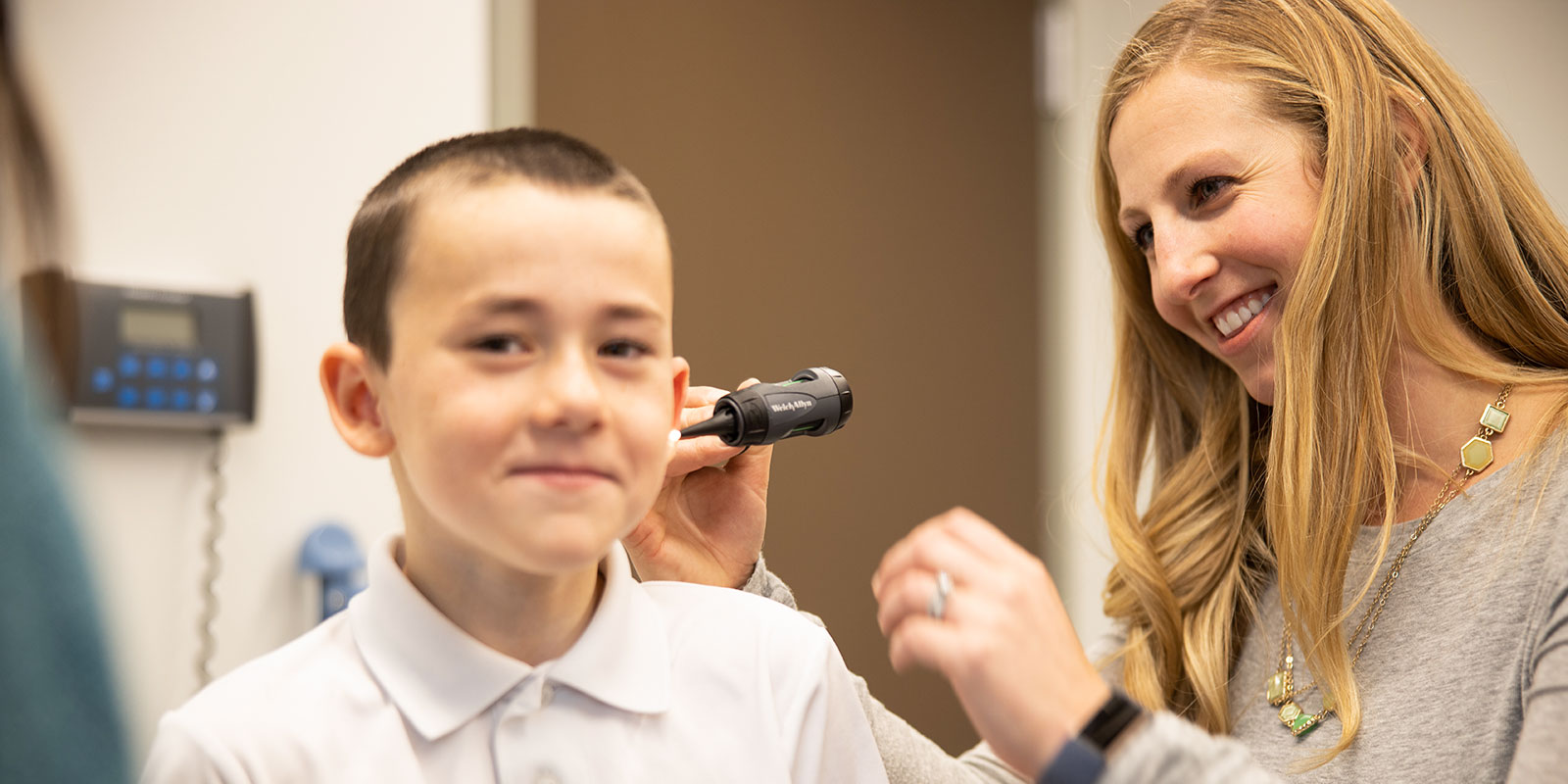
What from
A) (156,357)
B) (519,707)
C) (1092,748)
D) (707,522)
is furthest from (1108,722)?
(156,357)

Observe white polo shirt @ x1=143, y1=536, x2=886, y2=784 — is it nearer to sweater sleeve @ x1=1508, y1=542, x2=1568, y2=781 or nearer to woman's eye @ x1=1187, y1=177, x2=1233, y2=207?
sweater sleeve @ x1=1508, y1=542, x2=1568, y2=781

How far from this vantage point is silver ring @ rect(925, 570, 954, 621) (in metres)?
0.76

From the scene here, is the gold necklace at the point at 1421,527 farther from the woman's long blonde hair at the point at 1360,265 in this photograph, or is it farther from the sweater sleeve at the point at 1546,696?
the sweater sleeve at the point at 1546,696

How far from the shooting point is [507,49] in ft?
5.18

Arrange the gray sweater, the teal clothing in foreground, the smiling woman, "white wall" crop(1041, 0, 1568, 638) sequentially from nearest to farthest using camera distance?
the teal clothing in foreground, the gray sweater, the smiling woman, "white wall" crop(1041, 0, 1568, 638)

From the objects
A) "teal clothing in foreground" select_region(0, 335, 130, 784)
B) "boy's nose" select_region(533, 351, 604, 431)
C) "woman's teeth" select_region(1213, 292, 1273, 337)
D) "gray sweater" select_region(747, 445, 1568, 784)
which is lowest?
"gray sweater" select_region(747, 445, 1568, 784)

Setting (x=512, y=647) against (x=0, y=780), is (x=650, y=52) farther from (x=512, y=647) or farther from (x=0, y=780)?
(x=0, y=780)

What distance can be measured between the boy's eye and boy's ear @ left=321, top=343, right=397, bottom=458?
0.50ft

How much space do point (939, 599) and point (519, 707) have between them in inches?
10.6

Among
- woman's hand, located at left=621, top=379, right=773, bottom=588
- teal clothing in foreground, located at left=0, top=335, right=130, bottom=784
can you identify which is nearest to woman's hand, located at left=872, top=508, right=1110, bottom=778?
woman's hand, located at left=621, top=379, right=773, bottom=588

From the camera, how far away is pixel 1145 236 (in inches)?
50.7

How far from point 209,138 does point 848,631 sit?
3.99 ft

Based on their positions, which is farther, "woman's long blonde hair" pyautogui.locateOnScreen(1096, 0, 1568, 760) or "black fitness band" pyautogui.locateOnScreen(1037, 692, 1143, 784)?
"woman's long blonde hair" pyautogui.locateOnScreen(1096, 0, 1568, 760)

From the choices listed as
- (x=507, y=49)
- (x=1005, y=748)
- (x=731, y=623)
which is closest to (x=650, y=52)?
(x=507, y=49)
